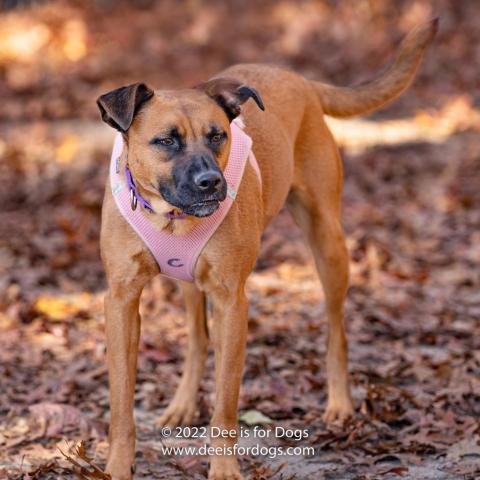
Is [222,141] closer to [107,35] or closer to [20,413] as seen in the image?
[20,413]

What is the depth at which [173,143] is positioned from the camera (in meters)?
4.45

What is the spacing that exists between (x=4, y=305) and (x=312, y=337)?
2.16 m

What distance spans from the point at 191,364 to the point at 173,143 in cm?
171

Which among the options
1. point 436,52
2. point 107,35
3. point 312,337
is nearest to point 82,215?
point 312,337

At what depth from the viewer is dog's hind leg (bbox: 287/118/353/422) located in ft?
19.0

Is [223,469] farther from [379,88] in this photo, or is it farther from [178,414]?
[379,88]

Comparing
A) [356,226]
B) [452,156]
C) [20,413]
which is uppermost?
[452,156]

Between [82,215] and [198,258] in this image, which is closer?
[198,258]

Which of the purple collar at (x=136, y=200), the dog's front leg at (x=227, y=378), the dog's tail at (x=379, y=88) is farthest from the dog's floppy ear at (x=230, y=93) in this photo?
the dog's tail at (x=379, y=88)

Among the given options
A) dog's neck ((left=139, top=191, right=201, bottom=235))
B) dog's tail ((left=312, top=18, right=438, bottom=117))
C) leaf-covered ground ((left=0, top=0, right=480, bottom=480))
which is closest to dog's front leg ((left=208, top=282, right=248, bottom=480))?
leaf-covered ground ((left=0, top=0, right=480, bottom=480))

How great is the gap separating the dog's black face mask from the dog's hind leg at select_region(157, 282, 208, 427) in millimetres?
1383

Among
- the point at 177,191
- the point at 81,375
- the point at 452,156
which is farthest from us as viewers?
the point at 452,156

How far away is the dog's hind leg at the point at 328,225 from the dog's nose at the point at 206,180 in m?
1.54

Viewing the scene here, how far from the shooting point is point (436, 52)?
16312 millimetres
